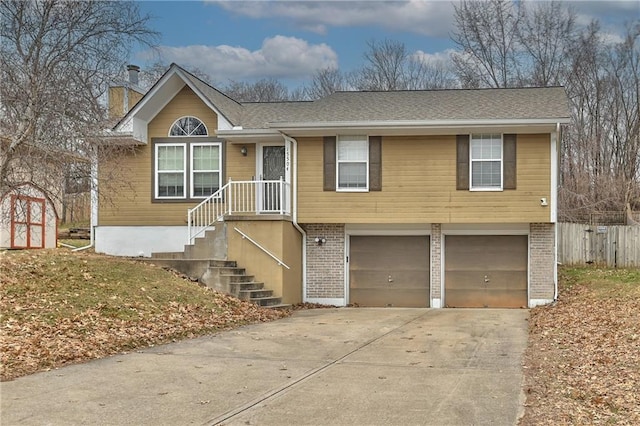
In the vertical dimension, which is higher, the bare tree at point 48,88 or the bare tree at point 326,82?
the bare tree at point 326,82

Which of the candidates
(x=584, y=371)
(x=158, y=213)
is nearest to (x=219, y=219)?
(x=158, y=213)

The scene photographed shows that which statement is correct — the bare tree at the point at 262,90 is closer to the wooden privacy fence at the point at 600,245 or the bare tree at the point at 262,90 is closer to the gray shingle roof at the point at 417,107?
the gray shingle roof at the point at 417,107

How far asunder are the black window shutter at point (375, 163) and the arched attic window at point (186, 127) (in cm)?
502

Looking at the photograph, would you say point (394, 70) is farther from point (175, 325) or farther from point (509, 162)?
point (175, 325)

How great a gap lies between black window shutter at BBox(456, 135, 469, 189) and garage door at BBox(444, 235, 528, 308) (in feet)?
5.48

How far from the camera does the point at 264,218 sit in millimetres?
17328

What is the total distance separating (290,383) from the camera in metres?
8.17

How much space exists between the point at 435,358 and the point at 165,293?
236 inches

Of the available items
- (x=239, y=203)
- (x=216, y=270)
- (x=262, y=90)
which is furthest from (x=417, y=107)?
(x=262, y=90)

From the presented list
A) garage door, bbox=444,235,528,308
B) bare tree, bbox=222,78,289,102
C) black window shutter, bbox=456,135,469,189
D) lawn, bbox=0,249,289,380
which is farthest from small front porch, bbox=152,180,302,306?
bare tree, bbox=222,78,289,102

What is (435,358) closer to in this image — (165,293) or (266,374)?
(266,374)

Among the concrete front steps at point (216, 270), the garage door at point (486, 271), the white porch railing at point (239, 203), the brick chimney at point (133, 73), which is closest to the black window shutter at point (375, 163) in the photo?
the white porch railing at point (239, 203)

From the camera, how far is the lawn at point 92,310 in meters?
9.22

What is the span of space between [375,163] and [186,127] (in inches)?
222
